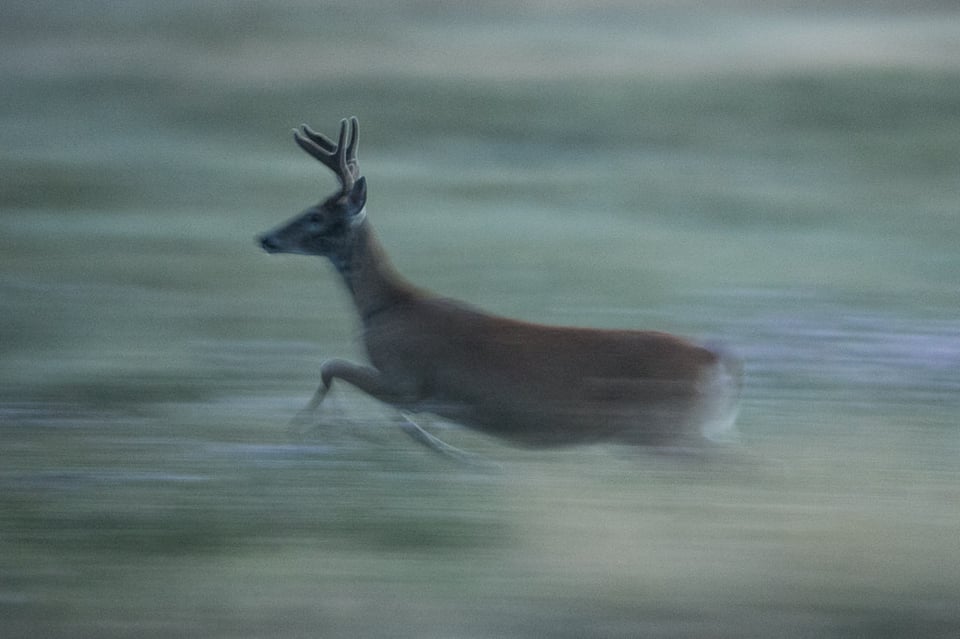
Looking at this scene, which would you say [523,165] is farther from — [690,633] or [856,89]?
[690,633]

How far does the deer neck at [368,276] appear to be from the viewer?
6.10m

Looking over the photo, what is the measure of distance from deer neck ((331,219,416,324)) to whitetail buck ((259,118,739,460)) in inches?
6.1

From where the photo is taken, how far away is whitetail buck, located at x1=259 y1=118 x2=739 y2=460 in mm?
5359

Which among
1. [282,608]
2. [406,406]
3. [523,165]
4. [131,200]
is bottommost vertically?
[282,608]

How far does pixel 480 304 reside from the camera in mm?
9258

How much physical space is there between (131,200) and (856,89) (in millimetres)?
8179

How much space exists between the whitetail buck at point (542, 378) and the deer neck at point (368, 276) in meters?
0.15

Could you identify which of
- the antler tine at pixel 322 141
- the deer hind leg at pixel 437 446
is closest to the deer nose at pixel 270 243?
the antler tine at pixel 322 141

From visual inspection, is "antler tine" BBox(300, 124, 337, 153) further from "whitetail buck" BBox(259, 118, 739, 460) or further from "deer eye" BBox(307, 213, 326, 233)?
"whitetail buck" BBox(259, 118, 739, 460)

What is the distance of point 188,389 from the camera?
6875mm

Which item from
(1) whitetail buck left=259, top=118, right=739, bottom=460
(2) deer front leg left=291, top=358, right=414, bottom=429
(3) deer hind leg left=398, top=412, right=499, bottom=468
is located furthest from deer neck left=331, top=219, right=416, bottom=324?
(3) deer hind leg left=398, top=412, right=499, bottom=468

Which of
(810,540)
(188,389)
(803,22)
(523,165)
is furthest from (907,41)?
(810,540)

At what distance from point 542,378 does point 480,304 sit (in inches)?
152

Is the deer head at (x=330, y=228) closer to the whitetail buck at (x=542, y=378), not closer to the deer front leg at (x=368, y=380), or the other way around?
the whitetail buck at (x=542, y=378)
